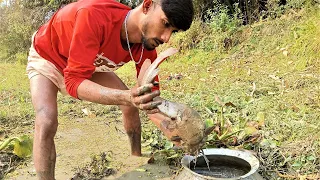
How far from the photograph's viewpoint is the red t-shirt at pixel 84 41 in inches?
84.4

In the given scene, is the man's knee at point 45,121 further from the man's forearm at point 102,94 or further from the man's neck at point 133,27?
the man's neck at point 133,27

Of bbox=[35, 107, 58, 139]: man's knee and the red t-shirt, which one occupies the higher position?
the red t-shirt

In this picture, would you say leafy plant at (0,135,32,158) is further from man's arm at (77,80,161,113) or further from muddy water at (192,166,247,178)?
muddy water at (192,166,247,178)

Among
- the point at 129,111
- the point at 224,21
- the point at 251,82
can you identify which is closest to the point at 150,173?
the point at 129,111

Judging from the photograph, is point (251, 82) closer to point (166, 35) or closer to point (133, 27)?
point (133, 27)

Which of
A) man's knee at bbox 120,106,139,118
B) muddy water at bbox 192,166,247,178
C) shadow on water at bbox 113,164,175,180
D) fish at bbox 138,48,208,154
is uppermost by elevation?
fish at bbox 138,48,208,154

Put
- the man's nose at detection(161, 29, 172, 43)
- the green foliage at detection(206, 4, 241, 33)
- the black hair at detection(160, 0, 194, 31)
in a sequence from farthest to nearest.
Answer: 1. the green foliage at detection(206, 4, 241, 33)
2. the man's nose at detection(161, 29, 172, 43)
3. the black hair at detection(160, 0, 194, 31)

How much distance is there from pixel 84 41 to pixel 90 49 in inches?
2.3

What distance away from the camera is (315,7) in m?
5.91

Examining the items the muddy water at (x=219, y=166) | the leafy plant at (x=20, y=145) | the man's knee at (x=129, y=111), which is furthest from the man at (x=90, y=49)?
the leafy plant at (x=20, y=145)

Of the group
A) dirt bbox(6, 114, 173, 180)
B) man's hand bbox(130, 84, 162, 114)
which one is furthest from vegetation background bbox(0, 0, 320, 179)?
man's hand bbox(130, 84, 162, 114)

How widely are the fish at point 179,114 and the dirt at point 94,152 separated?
0.88m

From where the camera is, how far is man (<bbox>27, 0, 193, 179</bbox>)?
2102 mm

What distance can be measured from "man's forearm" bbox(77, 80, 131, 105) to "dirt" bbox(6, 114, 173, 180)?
0.97 metres
